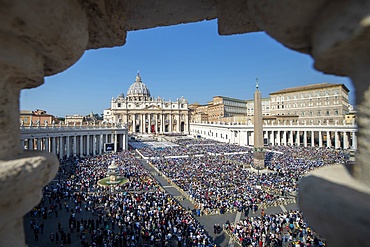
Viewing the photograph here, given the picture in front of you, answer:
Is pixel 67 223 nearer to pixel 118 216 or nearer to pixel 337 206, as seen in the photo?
pixel 118 216

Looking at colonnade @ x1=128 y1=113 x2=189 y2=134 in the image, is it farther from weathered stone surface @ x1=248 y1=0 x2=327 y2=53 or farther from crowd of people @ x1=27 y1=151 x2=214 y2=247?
weathered stone surface @ x1=248 y1=0 x2=327 y2=53

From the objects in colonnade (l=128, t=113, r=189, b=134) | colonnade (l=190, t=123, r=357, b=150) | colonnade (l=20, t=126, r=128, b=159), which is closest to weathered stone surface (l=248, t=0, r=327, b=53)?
colonnade (l=20, t=126, r=128, b=159)

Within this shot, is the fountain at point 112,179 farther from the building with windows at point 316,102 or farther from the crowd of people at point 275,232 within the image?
the building with windows at point 316,102

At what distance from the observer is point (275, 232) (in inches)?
439

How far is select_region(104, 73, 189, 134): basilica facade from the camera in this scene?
90375 millimetres

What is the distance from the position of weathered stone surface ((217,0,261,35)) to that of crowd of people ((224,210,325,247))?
9564 millimetres

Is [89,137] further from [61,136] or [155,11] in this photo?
[155,11]

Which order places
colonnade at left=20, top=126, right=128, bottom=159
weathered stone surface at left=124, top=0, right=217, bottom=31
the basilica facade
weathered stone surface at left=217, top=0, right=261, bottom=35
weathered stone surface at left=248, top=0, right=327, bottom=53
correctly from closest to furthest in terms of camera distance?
weathered stone surface at left=248, top=0, right=327, bottom=53 → weathered stone surface at left=217, top=0, right=261, bottom=35 → weathered stone surface at left=124, top=0, right=217, bottom=31 → colonnade at left=20, top=126, right=128, bottom=159 → the basilica facade

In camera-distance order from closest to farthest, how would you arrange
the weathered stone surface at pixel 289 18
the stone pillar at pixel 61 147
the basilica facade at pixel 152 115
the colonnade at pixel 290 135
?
the weathered stone surface at pixel 289 18 < the stone pillar at pixel 61 147 < the colonnade at pixel 290 135 < the basilica facade at pixel 152 115

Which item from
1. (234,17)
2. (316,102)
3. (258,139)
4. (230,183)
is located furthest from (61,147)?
(316,102)

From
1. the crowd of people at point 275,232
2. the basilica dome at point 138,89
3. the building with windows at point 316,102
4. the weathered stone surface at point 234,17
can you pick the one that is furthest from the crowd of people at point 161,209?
the basilica dome at point 138,89

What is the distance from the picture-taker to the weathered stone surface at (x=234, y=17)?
6.47 ft

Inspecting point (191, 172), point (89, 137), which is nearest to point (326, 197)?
point (191, 172)

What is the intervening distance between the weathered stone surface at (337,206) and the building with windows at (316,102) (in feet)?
183
